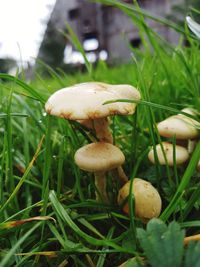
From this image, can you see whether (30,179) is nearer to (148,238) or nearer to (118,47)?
(148,238)

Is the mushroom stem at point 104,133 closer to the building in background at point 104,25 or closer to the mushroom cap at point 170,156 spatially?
the mushroom cap at point 170,156

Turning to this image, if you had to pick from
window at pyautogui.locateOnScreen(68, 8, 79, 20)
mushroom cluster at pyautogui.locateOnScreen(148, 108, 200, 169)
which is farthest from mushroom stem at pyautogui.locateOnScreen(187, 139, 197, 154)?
window at pyautogui.locateOnScreen(68, 8, 79, 20)

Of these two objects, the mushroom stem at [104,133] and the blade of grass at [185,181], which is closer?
the blade of grass at [185,181]

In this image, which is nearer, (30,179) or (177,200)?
(177,200)

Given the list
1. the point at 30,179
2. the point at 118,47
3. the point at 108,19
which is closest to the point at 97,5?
the point at 108,19

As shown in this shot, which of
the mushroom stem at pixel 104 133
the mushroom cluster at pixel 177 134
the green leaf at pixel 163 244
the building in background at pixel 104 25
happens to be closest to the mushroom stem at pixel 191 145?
the mushroom cluster at pixel 177 134

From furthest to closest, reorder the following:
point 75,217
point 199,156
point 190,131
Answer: point 190,131, point 75,217, point 199,156
